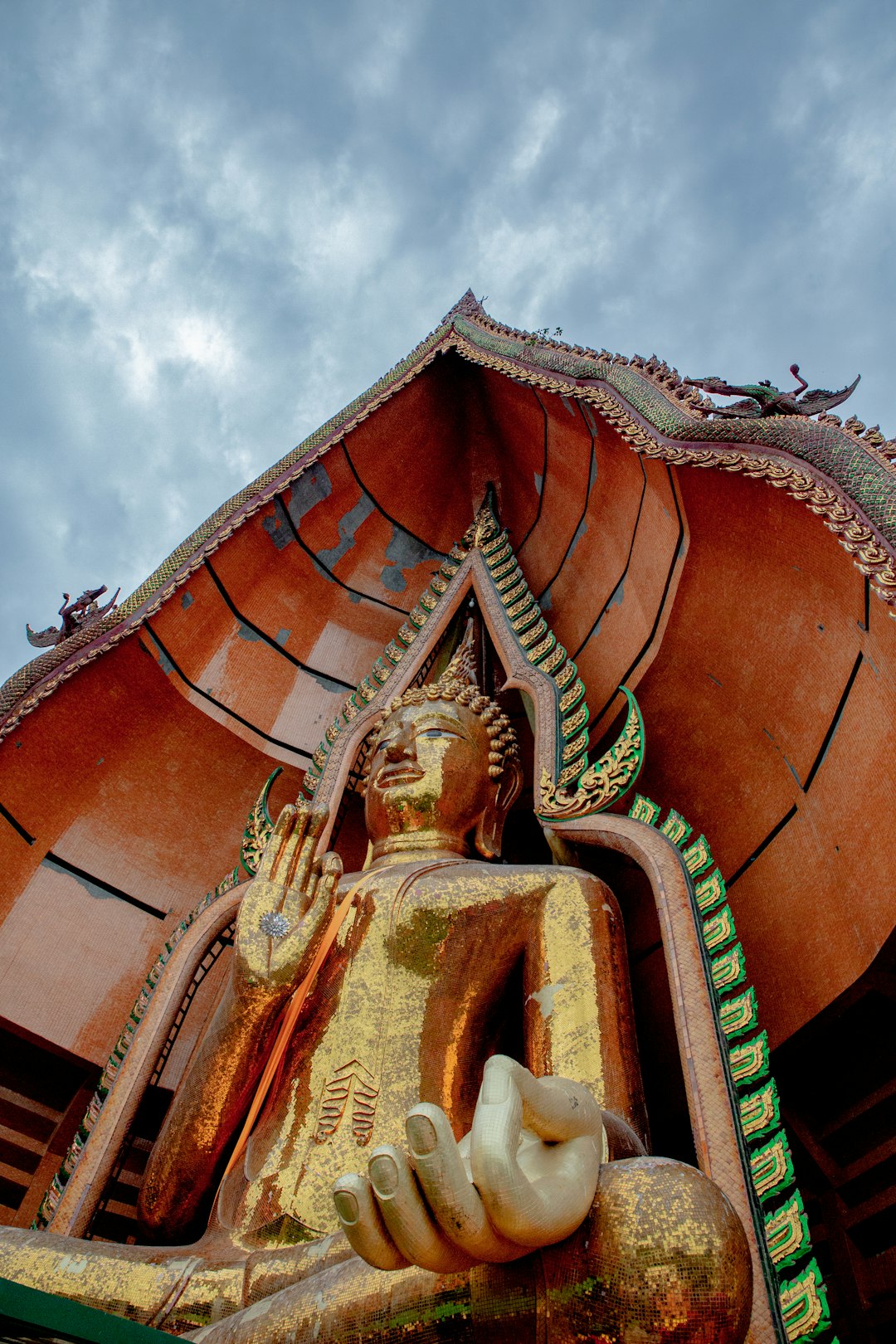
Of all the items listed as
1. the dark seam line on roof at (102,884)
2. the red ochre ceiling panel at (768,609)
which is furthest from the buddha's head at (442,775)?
the dark seam line on roof at (102,884)

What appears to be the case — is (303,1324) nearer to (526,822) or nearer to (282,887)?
(282,887)

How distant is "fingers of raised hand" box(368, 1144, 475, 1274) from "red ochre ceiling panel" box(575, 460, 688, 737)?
2.52m

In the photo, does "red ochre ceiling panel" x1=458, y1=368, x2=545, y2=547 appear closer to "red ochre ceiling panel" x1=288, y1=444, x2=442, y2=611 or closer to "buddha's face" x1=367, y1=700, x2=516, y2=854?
"red ochre ceiling panel" x1=288, y1=444, x2=442, y2=611

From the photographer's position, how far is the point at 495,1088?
104 cm

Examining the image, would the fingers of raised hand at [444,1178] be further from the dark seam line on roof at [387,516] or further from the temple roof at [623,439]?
the dark seam line on roof at [387,516]

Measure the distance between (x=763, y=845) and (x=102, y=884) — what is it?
244 centimetres

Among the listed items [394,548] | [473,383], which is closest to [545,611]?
[394,548]

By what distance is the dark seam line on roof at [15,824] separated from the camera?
3416mm

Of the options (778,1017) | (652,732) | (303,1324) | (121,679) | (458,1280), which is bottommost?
(303,1324)

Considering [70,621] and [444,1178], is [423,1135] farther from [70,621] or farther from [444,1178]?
[70,621]

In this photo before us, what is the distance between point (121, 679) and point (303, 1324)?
2814 mm

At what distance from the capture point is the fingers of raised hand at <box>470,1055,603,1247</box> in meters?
0.98

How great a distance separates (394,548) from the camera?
15.9 feet

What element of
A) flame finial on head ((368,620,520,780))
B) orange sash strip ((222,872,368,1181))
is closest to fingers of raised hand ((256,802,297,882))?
orange sash strip ((222,872,368,1181))
